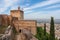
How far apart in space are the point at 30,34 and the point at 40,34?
3.68 metres

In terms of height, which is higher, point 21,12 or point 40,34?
point 21,12

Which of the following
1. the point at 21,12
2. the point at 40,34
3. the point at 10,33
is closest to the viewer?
the point at 10,33

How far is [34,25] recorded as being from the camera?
132 feet

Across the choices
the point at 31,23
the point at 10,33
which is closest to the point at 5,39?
the point at 10,33

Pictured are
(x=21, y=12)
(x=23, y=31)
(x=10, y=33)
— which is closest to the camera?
(x=10, y=33)

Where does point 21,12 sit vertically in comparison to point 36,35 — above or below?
above

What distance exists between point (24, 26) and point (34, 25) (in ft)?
7.31

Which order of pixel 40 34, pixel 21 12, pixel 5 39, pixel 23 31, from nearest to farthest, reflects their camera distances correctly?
pixel 5 39, pixel 23 31, pixel 40 34, pixel 21 12

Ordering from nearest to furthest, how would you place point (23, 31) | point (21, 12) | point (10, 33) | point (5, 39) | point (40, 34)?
point (5, 39) < point (10, 33) < point (23, 31) < point (40, 34) < point (21, 12)

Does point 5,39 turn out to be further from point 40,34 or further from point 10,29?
point 40,34

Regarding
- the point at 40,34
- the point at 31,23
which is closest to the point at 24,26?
the point at 31,23

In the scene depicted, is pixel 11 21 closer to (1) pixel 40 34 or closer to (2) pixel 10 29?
(2) pixel 10 29

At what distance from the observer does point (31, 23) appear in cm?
3984

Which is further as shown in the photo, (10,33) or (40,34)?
(40,34)
